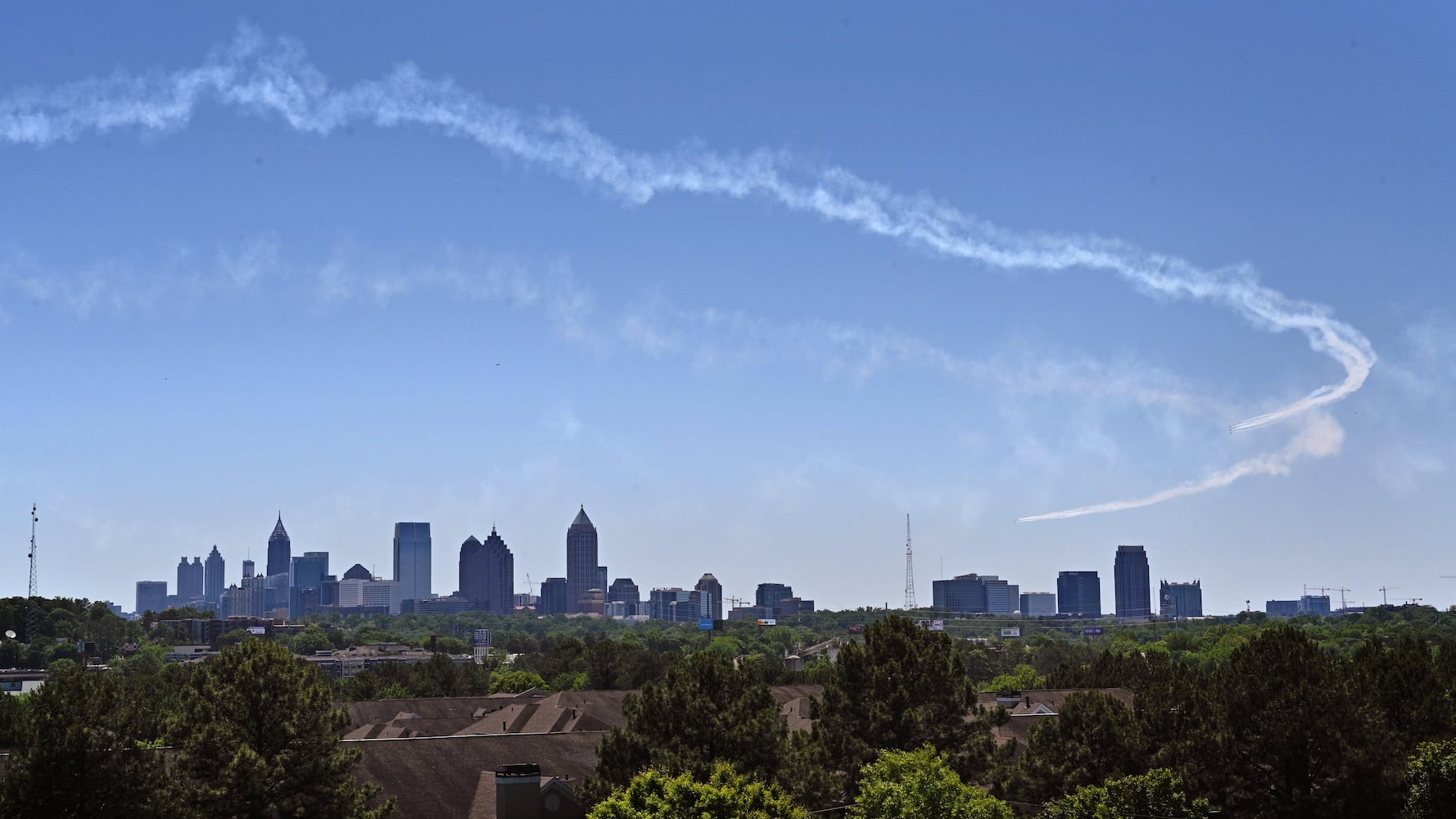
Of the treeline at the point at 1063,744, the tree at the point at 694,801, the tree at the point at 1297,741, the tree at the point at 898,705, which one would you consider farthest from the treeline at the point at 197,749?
the tree at the point at 1297,741

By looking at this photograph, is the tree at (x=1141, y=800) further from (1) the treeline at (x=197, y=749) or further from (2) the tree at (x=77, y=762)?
(2) the tree at (x=77, y=762)

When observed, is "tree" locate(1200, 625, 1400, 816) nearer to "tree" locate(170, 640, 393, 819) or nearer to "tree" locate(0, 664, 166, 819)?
"tree" locate(170, 640, 393, 819)

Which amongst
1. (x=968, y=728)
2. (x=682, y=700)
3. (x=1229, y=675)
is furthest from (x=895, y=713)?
(x=1229, y=675)

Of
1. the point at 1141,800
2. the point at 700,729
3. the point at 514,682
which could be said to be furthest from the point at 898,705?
the point at 514,682

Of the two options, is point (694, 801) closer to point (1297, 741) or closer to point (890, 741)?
point (890, 741)

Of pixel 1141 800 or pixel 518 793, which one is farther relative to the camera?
pixel 518 793

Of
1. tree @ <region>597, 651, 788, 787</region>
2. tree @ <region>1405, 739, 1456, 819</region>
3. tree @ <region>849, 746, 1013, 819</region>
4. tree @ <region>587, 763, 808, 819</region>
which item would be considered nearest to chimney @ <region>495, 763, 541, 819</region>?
tree @ <region>597, 651, 788, 787</region>
